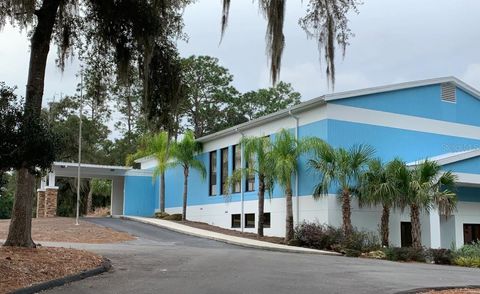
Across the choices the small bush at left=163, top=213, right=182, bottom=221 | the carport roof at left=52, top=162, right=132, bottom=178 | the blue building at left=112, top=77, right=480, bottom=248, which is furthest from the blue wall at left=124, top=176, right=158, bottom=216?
the blue building at left=112, top=77, right=480, bottom=248

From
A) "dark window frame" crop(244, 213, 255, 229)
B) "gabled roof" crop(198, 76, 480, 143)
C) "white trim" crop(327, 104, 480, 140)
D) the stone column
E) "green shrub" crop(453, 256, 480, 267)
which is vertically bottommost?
"green shrub" crop(453, 256, 480, 267)

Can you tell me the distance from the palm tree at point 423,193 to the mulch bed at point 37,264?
39.6 feet

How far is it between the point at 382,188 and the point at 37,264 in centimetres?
1319

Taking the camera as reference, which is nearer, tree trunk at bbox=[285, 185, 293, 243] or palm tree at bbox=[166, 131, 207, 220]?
tree trunk at bbox=[285, 185, 293, 243]

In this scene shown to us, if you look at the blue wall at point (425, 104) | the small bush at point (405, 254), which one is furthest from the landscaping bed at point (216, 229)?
the blue wall at point (425, 104)

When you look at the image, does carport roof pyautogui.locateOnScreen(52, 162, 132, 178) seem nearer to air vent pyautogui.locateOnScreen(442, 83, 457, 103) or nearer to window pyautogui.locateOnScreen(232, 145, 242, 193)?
window pyautogui.locateOnScreen(232, 145, 242, 193)

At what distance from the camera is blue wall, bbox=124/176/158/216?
37250 millimetres

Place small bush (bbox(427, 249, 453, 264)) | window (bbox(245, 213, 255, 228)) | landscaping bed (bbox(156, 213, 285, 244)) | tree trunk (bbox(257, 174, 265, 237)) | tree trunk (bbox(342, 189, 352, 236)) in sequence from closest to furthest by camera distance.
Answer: small bush (bbox(427, 249, 453, 264)) → tree trunk (bbox(342, 189, 352, 236)) → landscaping bed (bbox(156, 213, 285, 244)) → tree trunk (bbox(257, 174, 265, 237)) → window (bbox(245, 213, 255, 228))

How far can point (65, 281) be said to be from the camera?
1053cm

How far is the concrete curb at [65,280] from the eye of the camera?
9.23m

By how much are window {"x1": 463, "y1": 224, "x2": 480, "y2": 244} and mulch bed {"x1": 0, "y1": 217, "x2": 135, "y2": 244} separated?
14813 millimetres

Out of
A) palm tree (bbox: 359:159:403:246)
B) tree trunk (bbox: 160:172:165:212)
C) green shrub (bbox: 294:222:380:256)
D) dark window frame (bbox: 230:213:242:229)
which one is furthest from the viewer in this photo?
tree trunk (bbox: 160:172:165:212)

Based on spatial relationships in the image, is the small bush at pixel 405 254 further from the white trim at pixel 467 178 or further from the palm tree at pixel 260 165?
the palm tree at pixel 260 165

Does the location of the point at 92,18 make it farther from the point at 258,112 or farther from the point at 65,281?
the point at 258,112
